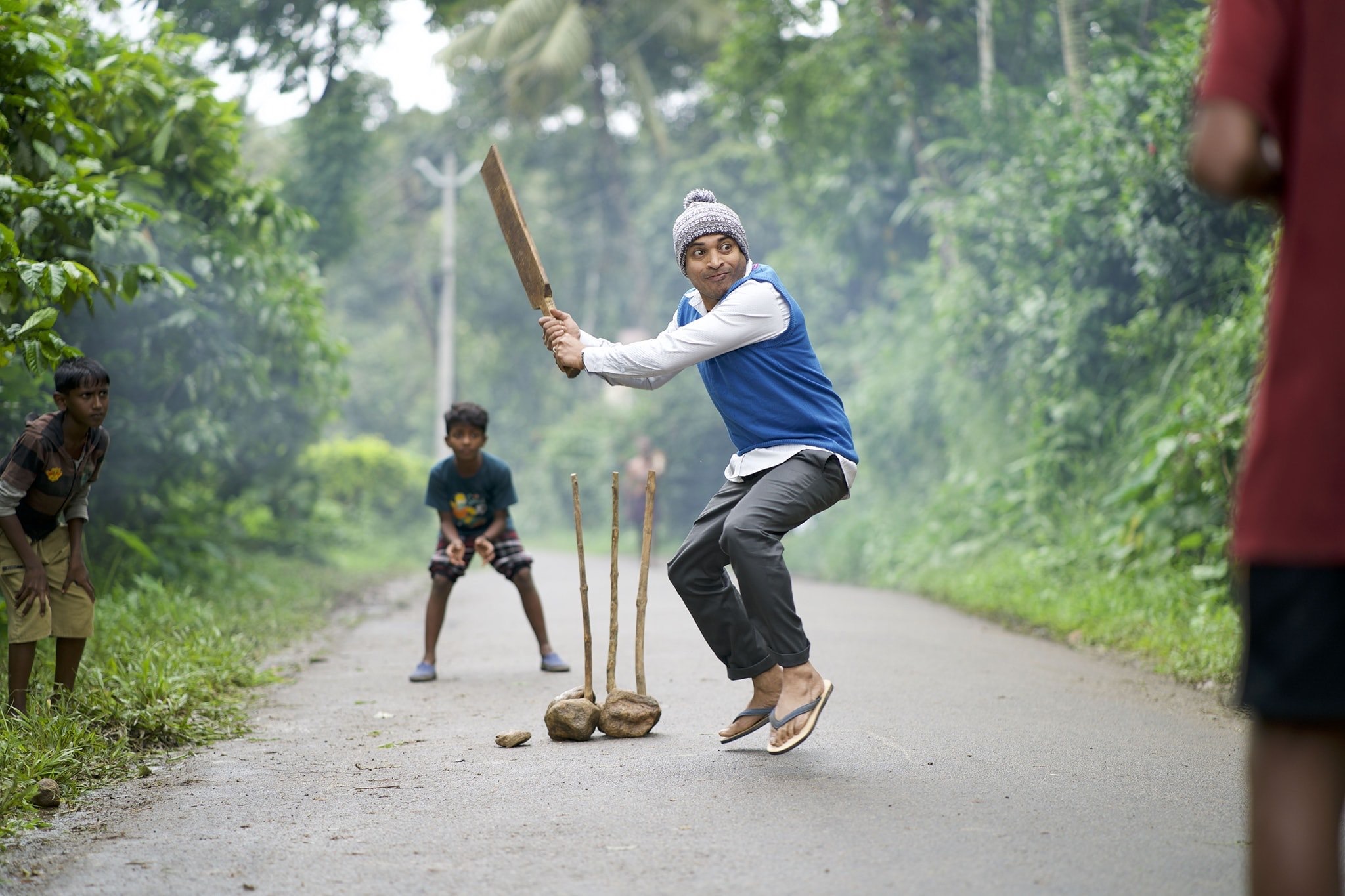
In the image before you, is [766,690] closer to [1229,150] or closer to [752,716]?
[752,716]

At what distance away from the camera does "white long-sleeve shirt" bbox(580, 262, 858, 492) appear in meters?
4.74

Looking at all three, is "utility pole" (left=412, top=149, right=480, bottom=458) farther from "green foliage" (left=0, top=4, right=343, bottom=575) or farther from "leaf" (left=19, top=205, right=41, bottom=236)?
"leaf" (left=19, top=205, right=41, bottom=236)

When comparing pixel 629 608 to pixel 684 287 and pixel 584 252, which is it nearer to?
pixel 684 287

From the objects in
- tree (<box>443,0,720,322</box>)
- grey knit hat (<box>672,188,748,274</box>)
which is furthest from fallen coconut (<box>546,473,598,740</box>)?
tree (<box>443,0,720,322</box>)

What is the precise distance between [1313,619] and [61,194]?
5372 mm

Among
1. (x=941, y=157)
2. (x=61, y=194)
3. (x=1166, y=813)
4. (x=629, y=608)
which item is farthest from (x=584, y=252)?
(x=1166, y=813)

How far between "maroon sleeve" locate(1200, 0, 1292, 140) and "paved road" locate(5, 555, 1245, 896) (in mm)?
1961

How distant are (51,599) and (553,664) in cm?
277

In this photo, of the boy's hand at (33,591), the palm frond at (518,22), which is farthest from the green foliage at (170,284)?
the palm frond at (518,22)

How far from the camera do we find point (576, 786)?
4.53m

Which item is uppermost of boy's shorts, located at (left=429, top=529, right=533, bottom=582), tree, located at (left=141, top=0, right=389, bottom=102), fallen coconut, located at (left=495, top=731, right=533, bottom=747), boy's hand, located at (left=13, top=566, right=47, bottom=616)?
tree, located at (left=141, top=0, right=389, bottom=102)

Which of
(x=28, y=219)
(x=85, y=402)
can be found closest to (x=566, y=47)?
(x=28, y=219)

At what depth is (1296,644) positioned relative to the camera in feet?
7.23

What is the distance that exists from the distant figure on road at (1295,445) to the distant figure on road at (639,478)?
17715mm
